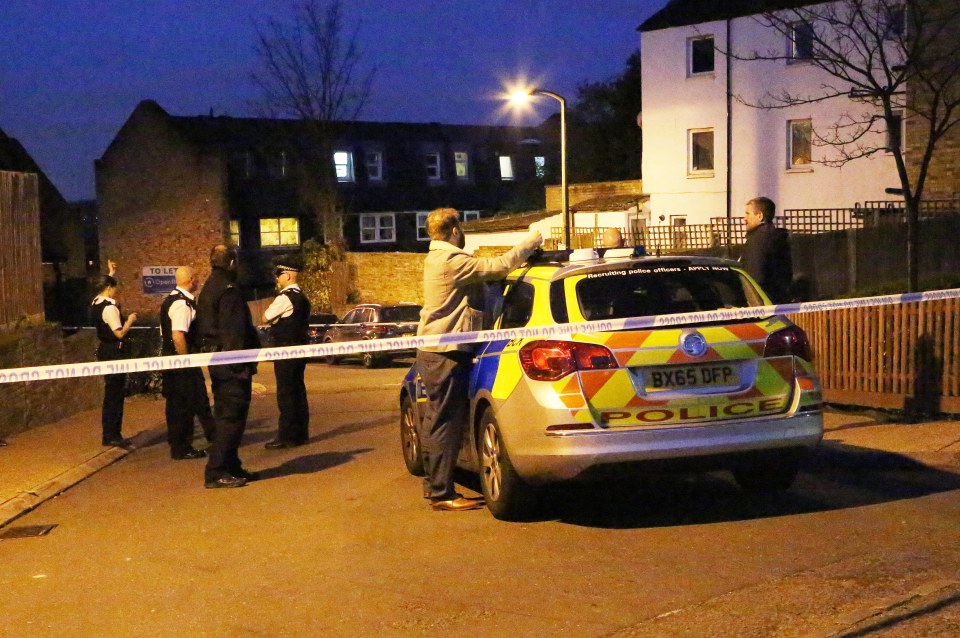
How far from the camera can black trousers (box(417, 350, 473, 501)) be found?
7895 mm

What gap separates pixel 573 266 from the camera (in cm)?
757

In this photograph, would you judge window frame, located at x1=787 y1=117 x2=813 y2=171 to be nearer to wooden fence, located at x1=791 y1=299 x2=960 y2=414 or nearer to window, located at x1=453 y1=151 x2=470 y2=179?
wooden fence, located at x1=791 y1=299 x2=960 y2=414

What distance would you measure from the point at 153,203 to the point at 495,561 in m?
51.1

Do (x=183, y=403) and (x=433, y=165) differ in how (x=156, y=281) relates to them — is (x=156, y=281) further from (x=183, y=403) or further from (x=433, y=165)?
(x=433, y=165)

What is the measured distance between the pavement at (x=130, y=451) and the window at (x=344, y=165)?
4752 cm

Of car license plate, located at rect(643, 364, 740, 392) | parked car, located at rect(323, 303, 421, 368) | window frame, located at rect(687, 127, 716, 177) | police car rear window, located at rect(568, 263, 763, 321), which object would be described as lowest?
parked car, located at rect(323, 303, 421, 368)

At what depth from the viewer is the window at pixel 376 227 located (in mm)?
61156

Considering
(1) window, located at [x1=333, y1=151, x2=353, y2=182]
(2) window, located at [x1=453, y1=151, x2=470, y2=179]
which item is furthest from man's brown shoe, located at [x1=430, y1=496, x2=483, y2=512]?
(2) window, located at [x1=453, y1=151, x2=470, y2=179]

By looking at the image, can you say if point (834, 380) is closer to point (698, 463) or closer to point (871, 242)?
point (698, 463)

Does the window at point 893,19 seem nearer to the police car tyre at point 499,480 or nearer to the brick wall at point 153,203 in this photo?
the police car tyre at point 499,480

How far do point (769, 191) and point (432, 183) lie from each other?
28950 mm

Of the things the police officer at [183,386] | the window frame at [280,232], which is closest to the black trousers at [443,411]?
the police officer at [183,386]

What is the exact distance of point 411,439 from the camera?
948 cm

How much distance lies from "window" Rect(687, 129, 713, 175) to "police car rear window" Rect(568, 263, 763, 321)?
3198 cm
